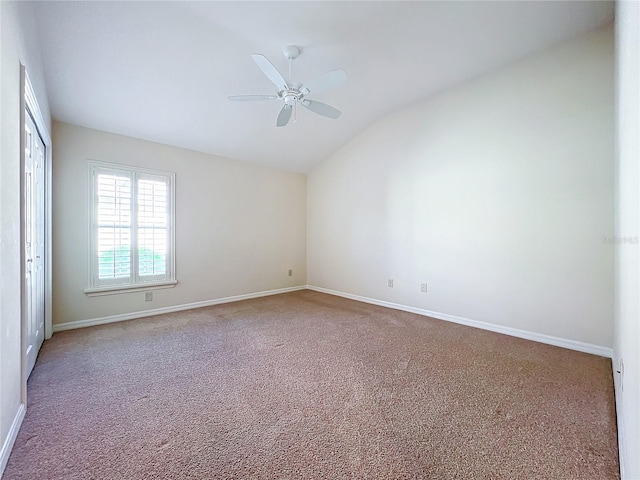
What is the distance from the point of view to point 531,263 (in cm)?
318

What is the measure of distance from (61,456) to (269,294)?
13.1 ft

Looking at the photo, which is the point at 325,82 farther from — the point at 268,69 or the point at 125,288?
the point at 125,288

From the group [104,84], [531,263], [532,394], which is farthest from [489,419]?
[104,84]

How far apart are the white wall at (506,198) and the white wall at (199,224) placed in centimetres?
172

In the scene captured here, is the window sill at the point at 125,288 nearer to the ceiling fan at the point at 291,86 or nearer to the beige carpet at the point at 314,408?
the beige carpet at the point at 314,408

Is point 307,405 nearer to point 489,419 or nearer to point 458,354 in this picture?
point 489,419

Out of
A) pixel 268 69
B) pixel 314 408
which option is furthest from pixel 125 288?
pixel 268 69

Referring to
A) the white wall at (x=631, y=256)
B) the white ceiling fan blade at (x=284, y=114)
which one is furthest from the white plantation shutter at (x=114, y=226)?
the white wall at (x=631, y=256)

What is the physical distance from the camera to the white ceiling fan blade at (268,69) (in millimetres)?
2234

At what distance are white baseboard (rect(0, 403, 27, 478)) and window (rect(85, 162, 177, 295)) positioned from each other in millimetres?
2171

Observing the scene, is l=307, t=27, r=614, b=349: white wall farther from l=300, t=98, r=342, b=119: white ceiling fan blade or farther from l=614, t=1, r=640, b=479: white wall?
l=300, t=98, r=342, b=119: white ceiling fan blade

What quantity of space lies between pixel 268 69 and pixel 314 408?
268cm

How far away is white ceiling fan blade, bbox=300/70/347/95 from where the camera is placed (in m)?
2.44

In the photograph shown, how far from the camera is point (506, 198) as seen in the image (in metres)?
3.36
